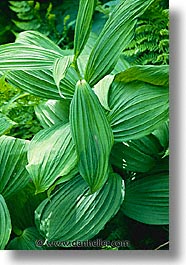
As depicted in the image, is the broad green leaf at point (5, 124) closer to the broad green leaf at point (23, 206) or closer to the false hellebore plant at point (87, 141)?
the false hellebore plant at point (87, 141)

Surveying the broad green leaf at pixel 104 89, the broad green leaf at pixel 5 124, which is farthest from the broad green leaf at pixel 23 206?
the broad green leaf at pixel 104 89

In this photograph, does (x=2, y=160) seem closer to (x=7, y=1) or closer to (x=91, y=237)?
(x=91, y=237)

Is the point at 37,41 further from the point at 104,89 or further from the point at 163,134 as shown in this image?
the point at 163,134

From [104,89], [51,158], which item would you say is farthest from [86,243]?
[104,89]

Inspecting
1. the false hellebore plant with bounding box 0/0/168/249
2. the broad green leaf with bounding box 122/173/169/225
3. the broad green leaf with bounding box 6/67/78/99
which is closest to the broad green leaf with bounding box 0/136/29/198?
the false hellebore plant with bounding box 0/0/168/249

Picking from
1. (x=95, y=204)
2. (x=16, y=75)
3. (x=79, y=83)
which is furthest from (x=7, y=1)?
(x=95, y=204)

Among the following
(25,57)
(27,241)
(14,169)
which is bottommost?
(27,241)
